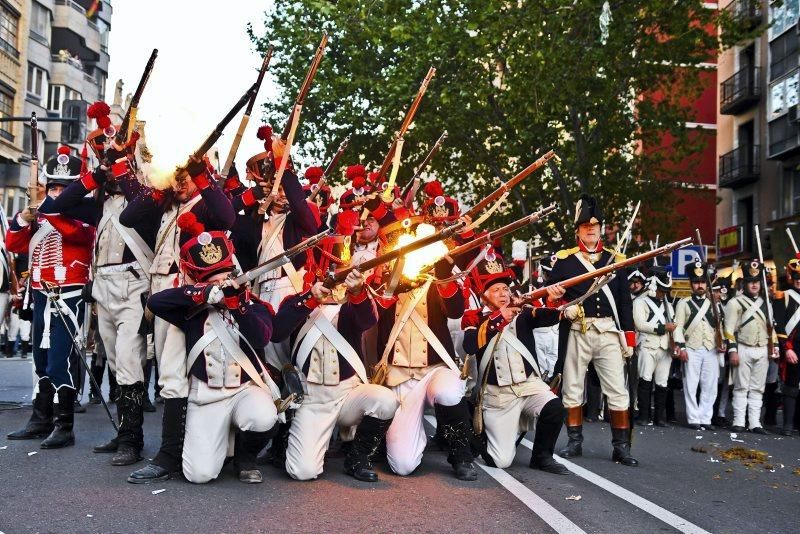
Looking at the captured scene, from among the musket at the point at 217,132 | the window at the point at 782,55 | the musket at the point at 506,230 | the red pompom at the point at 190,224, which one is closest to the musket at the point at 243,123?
the musket at the point at 217,132

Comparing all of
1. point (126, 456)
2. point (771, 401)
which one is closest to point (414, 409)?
point (126, 456)

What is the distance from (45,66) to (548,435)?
129ft

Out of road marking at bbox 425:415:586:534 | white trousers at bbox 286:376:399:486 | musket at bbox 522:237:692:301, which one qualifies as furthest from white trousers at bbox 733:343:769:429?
A: white trousers at bbox 286:376:399:486

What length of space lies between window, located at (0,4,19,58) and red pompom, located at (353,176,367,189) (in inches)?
1264

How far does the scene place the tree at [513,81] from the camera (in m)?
19.7

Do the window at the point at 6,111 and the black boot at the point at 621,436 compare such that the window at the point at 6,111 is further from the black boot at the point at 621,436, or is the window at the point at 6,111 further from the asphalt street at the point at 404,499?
the black boot at the point at 621,436

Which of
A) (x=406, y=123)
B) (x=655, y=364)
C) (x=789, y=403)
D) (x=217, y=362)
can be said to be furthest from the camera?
(x=655, y=364)

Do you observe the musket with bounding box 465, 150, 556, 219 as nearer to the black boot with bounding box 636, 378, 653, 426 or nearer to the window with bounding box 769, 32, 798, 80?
the black boot with bounding box 636, 378, 653, 426

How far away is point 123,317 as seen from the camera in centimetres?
746

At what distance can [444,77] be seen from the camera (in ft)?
74.5

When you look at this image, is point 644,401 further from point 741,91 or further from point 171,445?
point 741,91

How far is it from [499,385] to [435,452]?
1.05 metres

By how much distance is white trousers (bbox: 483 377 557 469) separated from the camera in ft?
25.6

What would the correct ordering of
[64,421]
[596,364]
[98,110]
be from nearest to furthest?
[98,110] < [64,421] < [596,364]
